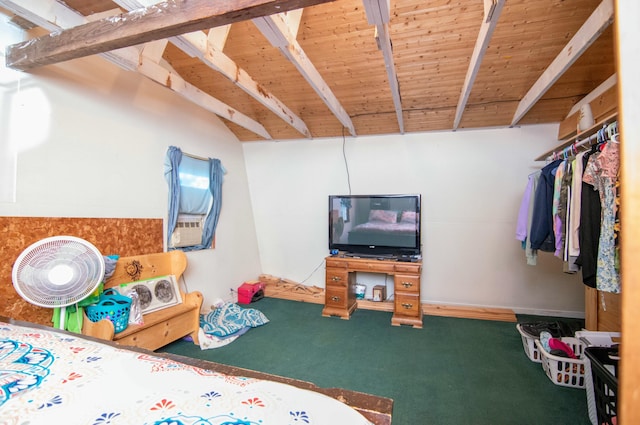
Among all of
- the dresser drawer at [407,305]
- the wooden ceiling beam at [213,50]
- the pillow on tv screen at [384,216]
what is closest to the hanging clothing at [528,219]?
the dresser drawer at [407,305]

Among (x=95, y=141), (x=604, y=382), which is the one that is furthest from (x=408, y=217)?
(x=95, y=141)

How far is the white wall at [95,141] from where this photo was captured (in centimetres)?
200

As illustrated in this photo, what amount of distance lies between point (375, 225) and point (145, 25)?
2.96 m

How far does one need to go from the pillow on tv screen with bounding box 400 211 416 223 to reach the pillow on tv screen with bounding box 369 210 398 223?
0.28ft

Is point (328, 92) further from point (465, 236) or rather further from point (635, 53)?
point (635, 53)

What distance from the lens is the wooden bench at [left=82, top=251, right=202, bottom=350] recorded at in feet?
6.62

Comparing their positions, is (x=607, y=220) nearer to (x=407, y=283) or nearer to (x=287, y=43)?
(x=407, y=283)

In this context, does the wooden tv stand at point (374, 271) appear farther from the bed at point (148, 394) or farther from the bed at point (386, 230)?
the bed at point (148, 394)

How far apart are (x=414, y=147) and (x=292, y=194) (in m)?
1.91

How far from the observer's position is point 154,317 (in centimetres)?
240

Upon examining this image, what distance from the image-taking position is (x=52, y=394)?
2.40 ft

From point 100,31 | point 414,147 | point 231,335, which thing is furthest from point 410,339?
point 100,31

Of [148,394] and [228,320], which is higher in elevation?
[148,394]

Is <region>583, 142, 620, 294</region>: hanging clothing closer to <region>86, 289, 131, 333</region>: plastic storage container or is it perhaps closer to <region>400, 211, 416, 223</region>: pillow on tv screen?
<region>400, 211, 416, 223</region>: pillow on tv screen
